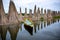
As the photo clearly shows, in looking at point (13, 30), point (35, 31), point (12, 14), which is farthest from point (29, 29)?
point (12, 14)

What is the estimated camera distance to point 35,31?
2039 mm

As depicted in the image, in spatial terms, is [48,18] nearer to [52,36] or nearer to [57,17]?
[57,17]

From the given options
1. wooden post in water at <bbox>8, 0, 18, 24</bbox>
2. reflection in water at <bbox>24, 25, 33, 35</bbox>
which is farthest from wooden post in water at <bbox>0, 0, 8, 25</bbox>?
reflection in water at <bbox>24, 25, 33, 35</bbox>

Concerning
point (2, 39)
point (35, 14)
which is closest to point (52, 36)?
point (35, 14)

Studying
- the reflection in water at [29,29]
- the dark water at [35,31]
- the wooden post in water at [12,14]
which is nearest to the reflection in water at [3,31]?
the dark water at [35,31]

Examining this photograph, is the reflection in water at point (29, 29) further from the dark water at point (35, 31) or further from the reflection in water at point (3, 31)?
the reflection in water at point (3, 31)

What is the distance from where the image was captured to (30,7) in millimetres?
2064

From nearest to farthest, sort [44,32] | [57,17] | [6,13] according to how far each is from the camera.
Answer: [6,13]
[44,32]
[57,17]

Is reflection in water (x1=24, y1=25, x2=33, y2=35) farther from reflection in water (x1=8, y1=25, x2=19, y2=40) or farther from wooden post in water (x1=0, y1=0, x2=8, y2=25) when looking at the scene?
wooden post in water (x1=0, y1=0, x2=8, y2=25)

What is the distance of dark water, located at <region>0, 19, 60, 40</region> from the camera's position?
6.39 feet

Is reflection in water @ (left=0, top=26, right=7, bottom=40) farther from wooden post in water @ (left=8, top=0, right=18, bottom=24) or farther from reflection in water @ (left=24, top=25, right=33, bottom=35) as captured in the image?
reflection in water @ (left=24, top=25, right=33, bottom=35)

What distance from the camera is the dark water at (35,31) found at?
1946mm

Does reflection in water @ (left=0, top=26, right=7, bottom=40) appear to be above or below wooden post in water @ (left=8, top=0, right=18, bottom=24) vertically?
below

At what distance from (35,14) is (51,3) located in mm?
343
